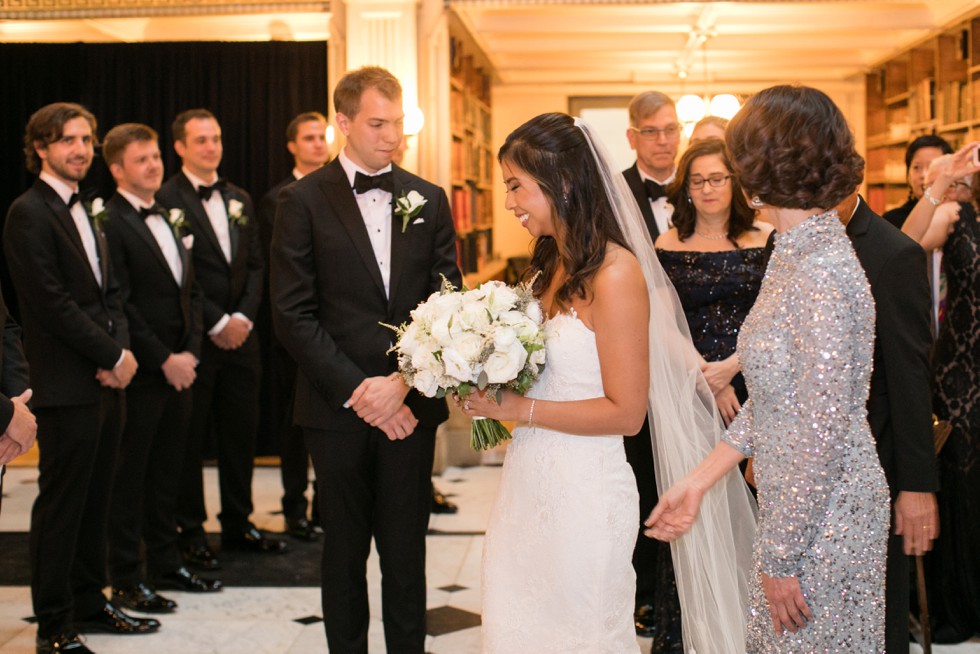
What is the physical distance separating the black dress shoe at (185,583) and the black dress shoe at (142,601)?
0.24m

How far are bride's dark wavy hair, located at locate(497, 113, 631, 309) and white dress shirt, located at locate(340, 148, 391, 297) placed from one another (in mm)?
898

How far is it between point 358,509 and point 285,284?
726mm

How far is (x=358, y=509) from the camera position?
10.6 feet

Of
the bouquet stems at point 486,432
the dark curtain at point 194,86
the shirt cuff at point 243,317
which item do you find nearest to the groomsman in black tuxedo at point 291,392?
the shirt cuff at point 243,317

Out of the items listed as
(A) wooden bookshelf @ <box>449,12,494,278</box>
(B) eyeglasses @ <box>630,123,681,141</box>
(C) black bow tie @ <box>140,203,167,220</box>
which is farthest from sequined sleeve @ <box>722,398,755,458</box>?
(A) wooden bookshelf @ <box>449,12,494,278</box>

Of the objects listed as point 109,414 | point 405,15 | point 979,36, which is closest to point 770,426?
point 109,414

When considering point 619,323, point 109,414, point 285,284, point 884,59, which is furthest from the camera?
point 884,59

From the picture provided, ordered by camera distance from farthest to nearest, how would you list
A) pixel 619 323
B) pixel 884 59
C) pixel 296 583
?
1. pixel 884 59
2. pixel 296 583
3. pixel 619 323

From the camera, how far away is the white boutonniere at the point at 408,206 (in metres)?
3.24

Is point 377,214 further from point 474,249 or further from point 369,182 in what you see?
point 474,249

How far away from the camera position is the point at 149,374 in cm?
435

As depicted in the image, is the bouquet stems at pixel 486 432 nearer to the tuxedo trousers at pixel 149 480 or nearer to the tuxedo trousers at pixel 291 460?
the tuxedo trousers at pixel 149 480

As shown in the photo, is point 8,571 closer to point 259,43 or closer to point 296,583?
point 296,583

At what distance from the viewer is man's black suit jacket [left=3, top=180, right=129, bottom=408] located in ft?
12.5
